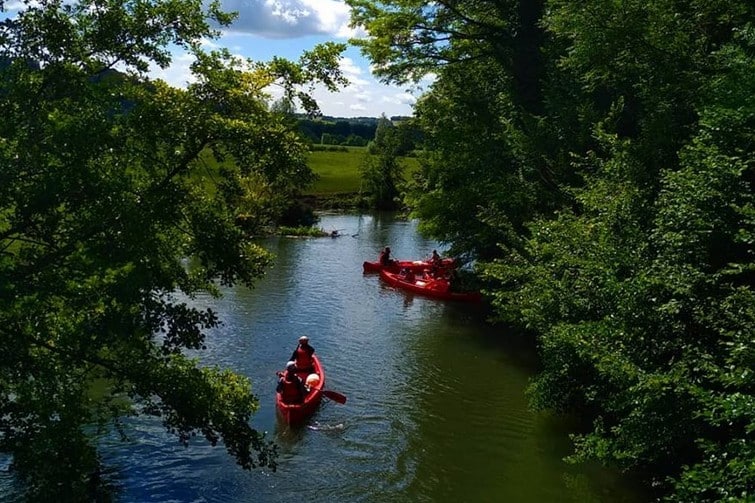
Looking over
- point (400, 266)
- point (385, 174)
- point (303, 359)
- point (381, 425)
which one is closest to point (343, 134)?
point (385, 174)

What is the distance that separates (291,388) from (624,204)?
852cm

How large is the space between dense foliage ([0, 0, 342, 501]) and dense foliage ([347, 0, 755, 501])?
5763 millimetres

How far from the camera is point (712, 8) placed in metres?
14.9

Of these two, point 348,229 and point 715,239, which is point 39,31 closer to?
point 715,239

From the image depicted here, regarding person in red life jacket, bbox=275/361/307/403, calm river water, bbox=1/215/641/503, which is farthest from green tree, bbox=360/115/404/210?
person in red life jacket, bbox=275/361/307/403

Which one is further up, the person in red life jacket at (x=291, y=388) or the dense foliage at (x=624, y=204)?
the dense foliage at (x=624, y=204)

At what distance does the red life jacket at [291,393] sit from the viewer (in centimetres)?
1561

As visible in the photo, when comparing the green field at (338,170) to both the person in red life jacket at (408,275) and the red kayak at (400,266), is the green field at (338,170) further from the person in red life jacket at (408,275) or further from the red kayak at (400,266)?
the person in red life jacket at (408,275)

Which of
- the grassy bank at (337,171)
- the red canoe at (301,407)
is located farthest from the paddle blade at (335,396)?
the grassy bank at (337,171)

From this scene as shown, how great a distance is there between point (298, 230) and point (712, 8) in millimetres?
31987

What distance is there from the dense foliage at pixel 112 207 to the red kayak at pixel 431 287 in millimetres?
18987

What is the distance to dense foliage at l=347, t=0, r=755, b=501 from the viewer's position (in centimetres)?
942

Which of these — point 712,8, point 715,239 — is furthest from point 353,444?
point 712,8

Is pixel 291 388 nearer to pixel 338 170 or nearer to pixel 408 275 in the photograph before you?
pixel 408 275
